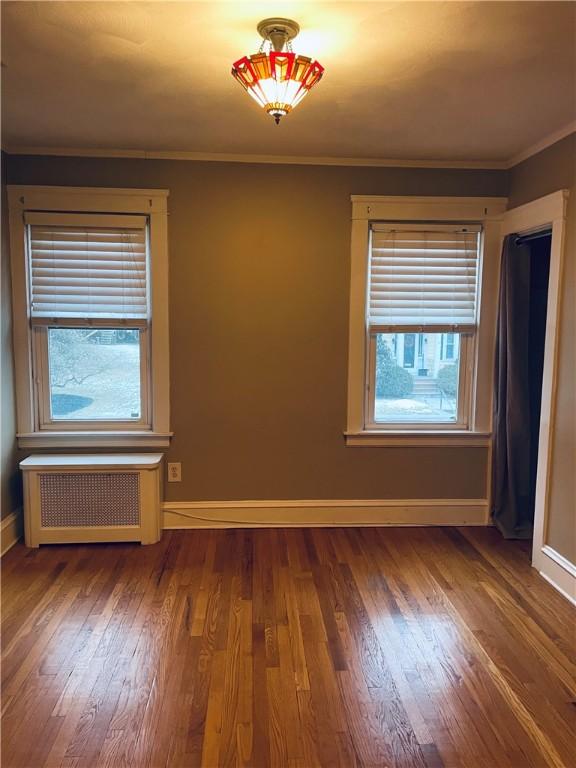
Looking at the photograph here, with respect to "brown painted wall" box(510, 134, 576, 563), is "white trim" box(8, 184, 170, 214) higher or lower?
higher

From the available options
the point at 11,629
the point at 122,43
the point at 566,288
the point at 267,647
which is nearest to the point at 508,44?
the point at 566,288

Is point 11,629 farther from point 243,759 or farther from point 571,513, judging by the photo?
point 571,513

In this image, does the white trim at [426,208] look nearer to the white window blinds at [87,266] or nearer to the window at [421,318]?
the window at [421,318]

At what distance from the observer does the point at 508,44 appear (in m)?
1.99

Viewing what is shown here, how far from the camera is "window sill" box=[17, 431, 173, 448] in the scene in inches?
136

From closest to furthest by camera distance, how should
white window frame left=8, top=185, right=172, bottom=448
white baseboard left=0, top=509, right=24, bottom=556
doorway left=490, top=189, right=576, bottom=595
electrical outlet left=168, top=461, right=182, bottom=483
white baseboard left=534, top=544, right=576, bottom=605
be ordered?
white baseboard left=534, top=544, right=576, bottom=605 < doorway left=490, top=189, right=576, bottom=595 < white baseboard left=0, top=509, right=24, bottom=556 < white window frame left=8, top=185, right=172, bottom=448 < electrical outlet left=168, top=461, right=182, bottom=483

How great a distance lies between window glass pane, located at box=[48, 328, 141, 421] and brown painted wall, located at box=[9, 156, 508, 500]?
311 mm

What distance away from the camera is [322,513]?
12.0 feet

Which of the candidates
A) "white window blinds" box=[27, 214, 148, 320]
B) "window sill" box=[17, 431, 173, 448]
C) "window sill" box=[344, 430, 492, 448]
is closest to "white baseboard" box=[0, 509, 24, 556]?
"window sill" box=[17, 431, 173, 448]

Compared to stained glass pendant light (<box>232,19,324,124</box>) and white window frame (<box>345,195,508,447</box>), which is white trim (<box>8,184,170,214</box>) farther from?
stained glass pendant light (<box>232,19,324,124</box>)

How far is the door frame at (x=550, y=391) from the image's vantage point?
2826 mm

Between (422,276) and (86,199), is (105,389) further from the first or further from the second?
(422,276)

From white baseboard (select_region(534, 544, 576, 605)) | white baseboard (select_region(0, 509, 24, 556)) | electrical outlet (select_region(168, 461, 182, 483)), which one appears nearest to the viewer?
white baseboard (select_region(534, 544, 576, 605))

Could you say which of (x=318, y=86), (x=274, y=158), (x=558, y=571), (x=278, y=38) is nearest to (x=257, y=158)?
(x=274, y=158)
